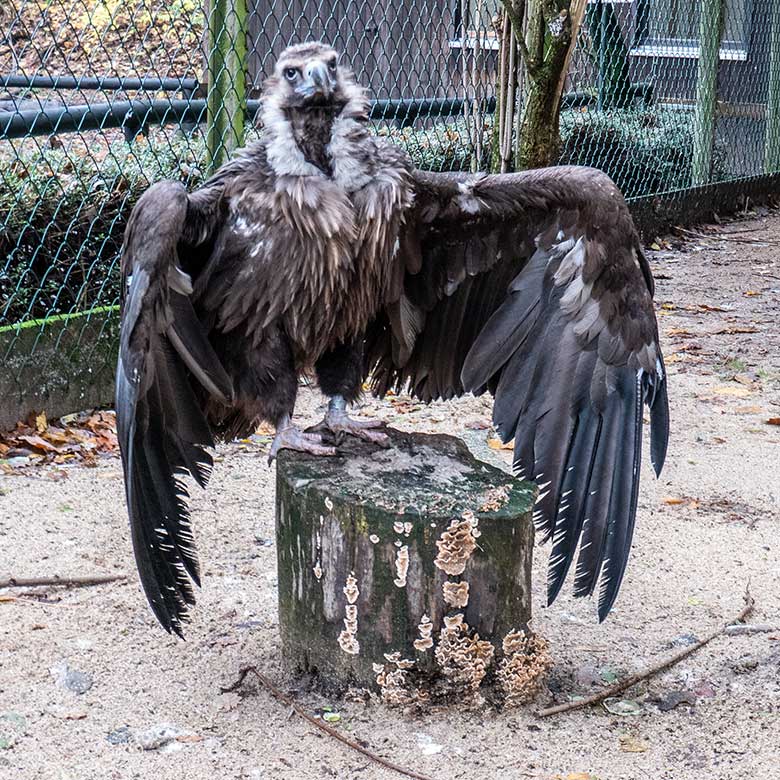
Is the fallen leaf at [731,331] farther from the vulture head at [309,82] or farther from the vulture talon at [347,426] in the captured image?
the vulture head at [309,82]

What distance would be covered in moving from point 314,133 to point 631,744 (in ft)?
5.63

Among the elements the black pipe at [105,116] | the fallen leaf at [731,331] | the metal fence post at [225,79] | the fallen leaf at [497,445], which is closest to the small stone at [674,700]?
the fallen leaf at [497,445]

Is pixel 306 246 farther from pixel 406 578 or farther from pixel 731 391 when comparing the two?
pixel 731 391

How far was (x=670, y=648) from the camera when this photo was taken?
3336 millimetres

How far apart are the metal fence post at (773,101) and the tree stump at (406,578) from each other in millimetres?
8629

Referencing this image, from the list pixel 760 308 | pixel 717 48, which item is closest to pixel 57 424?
pixel 760 308

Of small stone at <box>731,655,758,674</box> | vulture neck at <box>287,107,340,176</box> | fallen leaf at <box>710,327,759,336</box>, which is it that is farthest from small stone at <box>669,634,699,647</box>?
fallen leaf at <box>710,327,759,336</box>

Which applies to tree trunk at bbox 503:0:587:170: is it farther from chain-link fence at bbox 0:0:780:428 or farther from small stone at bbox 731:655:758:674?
small stone at bbox 731:655:758:674

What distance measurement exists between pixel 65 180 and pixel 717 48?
6056 mm

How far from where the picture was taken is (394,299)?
3420 mm

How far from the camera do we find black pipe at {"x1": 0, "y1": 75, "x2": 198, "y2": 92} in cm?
503

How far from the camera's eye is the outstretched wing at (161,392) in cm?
281

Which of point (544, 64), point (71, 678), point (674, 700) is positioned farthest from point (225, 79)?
point (674, 700)

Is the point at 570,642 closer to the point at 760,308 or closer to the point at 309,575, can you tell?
the point at 309,575
